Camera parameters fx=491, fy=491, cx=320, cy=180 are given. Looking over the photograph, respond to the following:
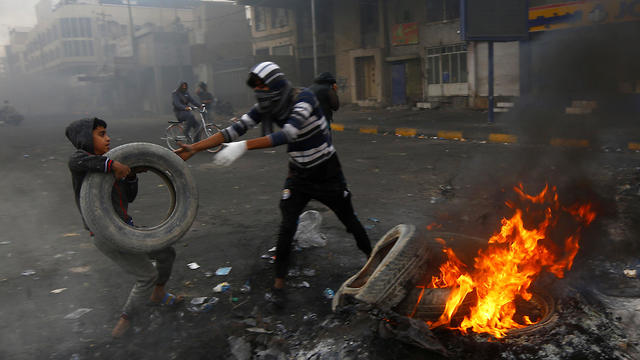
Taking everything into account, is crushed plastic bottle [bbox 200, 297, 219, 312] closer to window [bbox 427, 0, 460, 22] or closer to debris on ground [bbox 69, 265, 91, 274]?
debris on ground [bbox 69, 265, 91, 274]

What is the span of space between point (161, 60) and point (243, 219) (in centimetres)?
4017

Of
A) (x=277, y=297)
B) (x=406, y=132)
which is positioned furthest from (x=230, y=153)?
(x=406, y=132)

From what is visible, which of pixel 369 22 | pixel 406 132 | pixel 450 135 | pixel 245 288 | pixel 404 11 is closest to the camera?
pixel 245 288

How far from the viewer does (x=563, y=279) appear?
3.64 m

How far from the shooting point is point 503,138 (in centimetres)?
1184

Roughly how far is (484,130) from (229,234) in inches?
394

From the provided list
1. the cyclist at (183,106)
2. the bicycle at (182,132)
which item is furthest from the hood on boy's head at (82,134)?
the bicycle at (182,132)

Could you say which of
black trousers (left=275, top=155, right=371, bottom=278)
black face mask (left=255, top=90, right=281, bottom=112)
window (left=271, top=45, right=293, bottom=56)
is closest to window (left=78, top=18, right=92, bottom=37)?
window (left=271, top=45, right=293, bottom=56)

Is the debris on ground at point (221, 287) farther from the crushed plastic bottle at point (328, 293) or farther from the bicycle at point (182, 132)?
the bicycle at point (182, 132)

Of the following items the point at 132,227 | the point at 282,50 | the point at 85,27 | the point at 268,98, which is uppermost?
the point at 85,27

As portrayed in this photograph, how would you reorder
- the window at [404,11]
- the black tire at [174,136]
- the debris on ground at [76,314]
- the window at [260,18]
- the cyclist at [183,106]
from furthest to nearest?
the window at [260,18] → the window at [404,11] → the black tire at [174,136] → the cyclist at [183,106] → the debris on ground at [76,314]

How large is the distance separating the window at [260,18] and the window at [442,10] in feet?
48.8

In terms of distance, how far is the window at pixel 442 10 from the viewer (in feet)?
70.3

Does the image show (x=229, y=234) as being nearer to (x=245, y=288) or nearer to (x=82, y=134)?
(x=245, y=288)
